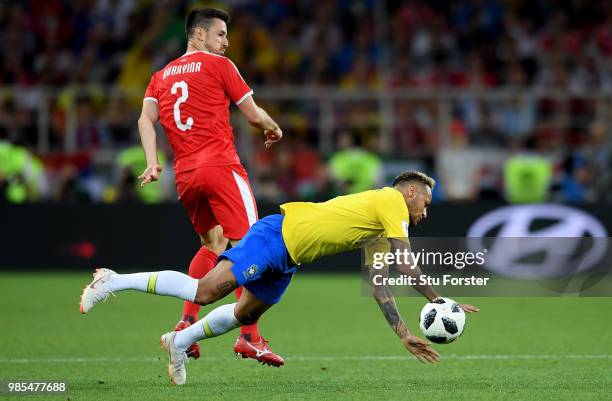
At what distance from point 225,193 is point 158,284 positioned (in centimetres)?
97

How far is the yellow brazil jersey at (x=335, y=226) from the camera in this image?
7.23 m

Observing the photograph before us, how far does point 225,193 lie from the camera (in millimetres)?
8109

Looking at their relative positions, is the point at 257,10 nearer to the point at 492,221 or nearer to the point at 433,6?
the point at 433,6

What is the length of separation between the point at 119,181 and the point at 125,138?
109 centimetres

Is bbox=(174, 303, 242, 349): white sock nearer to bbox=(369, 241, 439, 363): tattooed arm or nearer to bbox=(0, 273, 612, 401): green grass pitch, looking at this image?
bbox=(0, 273, 612, 401): green grass pitch

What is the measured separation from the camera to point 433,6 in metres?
20.8

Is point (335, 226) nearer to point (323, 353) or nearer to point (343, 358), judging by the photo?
point (343, 358)

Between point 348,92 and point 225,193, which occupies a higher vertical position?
point 225,193

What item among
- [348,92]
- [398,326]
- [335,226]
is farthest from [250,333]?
[348,92]

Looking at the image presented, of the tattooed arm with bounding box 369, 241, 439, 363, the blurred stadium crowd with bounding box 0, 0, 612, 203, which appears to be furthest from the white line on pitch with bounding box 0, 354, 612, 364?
the blurred stadium crowd with bounding box 0, 0, 612, 203

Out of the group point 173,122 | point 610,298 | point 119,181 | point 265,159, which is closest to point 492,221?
point 610,298

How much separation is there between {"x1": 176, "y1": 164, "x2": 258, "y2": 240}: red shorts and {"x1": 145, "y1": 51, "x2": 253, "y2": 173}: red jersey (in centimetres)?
6

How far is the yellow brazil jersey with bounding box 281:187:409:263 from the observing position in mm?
7227

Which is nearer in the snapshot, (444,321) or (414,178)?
(444,321)
